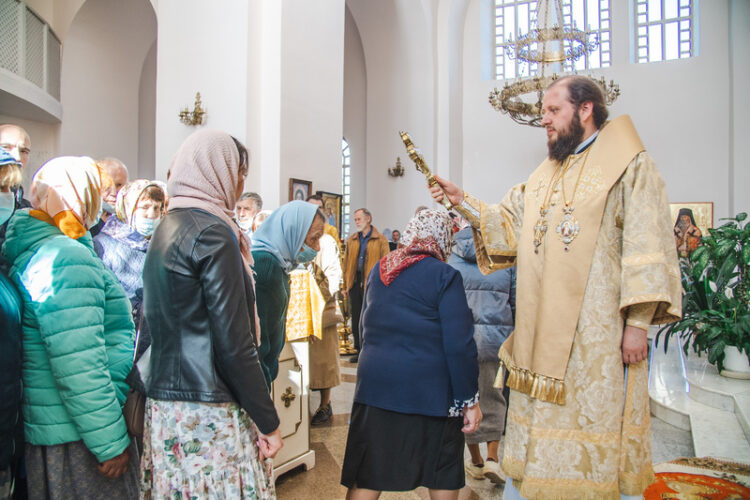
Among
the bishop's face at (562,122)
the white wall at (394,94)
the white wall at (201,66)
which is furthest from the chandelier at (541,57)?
the bishop's face at (562,122)

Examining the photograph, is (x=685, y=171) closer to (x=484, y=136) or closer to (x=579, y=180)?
(x=484, y=136)

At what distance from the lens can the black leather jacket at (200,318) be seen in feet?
4.83

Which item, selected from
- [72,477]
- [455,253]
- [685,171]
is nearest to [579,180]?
[455,253]

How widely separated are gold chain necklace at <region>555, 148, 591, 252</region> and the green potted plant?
117 inches

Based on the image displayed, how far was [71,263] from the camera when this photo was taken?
1602 mm

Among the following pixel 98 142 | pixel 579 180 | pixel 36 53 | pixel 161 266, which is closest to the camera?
pixel 161 266

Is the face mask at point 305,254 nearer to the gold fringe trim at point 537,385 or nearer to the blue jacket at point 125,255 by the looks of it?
the blue jacket at point 125,255

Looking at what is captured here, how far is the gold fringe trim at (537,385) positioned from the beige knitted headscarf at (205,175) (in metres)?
1.22

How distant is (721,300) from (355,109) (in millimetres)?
11623

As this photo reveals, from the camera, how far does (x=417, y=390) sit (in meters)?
2.14

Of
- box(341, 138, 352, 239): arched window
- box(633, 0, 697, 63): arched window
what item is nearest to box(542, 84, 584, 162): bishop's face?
box(341, 138, 352, 239): arched window

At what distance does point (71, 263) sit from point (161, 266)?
34 centimetres

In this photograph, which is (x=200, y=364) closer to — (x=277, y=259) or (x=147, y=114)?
(x=277, y=259)

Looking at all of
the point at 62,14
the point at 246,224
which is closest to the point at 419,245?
the point at 246,224
